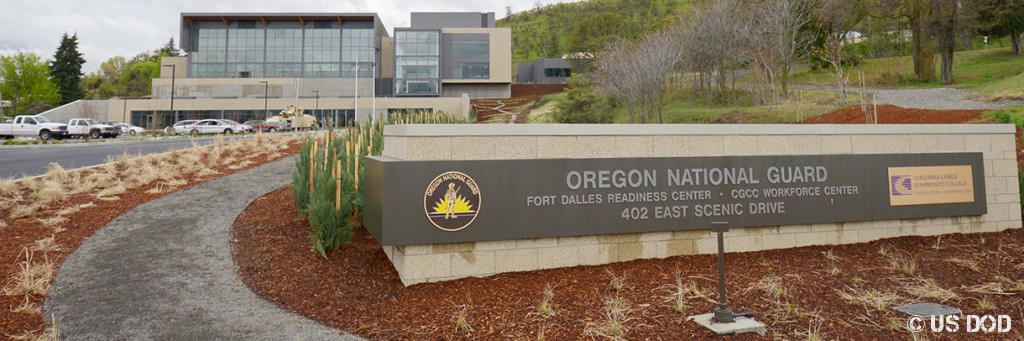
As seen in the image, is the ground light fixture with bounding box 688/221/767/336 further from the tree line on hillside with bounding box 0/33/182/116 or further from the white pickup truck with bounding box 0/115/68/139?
the tree line on hillside with bounding box 0/33/182/116

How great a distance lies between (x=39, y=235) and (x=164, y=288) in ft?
11.5

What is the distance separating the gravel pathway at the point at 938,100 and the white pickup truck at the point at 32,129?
1904 inches

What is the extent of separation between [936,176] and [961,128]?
3.36ft

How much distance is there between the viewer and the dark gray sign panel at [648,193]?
5836 millimetres

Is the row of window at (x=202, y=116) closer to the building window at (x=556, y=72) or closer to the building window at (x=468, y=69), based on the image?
the building window at (x=468, y=69)

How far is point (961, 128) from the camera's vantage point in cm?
793

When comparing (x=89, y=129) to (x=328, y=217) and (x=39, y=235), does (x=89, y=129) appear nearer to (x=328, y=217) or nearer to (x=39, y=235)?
(x=39, y=235)

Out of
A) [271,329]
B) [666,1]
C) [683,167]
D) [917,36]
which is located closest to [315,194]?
[271,329]

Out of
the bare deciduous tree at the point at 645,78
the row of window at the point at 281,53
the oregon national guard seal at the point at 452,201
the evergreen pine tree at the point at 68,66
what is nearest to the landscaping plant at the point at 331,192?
the oregon national guard seal at the point at 452,201

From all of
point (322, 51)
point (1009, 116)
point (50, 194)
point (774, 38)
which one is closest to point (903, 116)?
point (1009, 116)

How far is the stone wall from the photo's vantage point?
5.99m

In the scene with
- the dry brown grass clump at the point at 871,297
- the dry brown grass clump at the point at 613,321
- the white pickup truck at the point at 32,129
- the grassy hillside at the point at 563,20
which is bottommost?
the dry brown grass clump at the point at 613,321

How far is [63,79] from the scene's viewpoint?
84562mm

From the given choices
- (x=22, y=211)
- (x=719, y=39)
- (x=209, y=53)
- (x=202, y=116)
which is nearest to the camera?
(x=22, y=211)
